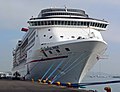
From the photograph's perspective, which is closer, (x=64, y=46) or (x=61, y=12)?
(x=64, y=46)

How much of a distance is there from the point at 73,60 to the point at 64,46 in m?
1.89

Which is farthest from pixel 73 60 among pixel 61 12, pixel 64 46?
pixel 61 12

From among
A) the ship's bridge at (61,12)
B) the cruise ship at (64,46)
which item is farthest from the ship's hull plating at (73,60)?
the ship's bridge at (61,12)

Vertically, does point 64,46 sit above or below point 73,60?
above

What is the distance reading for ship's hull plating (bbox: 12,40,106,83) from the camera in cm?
3275

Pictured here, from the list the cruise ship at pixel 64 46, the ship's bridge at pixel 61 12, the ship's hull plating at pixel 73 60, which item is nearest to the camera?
the ship's hull plating at pixel 73 60

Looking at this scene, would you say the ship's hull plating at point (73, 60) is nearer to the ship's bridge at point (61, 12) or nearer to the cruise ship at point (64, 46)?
the cruise ship at point (64, 46)

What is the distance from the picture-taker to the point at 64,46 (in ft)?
110

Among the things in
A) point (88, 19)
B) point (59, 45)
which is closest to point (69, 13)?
point (88, 19)

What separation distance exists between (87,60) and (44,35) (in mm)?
6697

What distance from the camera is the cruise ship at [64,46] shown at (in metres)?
33.1

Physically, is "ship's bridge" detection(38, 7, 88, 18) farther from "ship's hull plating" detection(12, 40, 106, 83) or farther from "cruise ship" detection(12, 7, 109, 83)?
"ship's hull plating" detection(12, 40, 106, 83)

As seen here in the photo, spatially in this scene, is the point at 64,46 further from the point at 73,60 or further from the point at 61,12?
the point at 61,12

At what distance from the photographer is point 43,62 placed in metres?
36.1
